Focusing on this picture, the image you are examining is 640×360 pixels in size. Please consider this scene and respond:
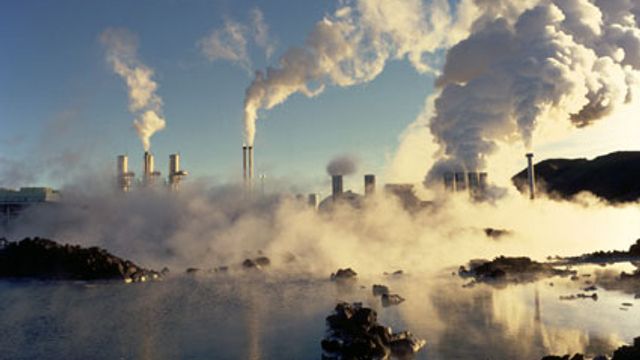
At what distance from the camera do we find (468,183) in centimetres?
12256

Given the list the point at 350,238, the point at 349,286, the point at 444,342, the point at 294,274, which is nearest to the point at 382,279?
the point at 349,286

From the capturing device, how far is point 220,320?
179 feet

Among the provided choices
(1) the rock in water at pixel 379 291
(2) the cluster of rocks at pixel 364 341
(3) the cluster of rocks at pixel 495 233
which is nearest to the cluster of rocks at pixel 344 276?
(1) the rock in water at pixel 379 291

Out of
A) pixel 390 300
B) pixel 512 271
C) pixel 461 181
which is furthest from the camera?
pixel 461 181

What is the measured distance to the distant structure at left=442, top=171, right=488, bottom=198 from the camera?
121125 millimetres

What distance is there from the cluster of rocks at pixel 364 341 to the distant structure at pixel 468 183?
81.3 metres

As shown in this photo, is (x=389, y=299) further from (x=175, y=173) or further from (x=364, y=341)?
(x=175, y=173)

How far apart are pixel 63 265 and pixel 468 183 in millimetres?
87904

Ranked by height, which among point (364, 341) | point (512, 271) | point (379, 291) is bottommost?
point (364, 341)

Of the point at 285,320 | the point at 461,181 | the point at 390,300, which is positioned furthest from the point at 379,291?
the point at 461,181

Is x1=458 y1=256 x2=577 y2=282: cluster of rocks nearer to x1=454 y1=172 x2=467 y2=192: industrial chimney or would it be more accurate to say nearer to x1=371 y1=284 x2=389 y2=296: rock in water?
x1=371 y1=284 x2=389 y2=296: rock in water

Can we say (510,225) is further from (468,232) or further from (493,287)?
(493,287)

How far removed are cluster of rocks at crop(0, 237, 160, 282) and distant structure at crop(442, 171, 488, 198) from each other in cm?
6727

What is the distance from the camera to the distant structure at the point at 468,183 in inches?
4769
